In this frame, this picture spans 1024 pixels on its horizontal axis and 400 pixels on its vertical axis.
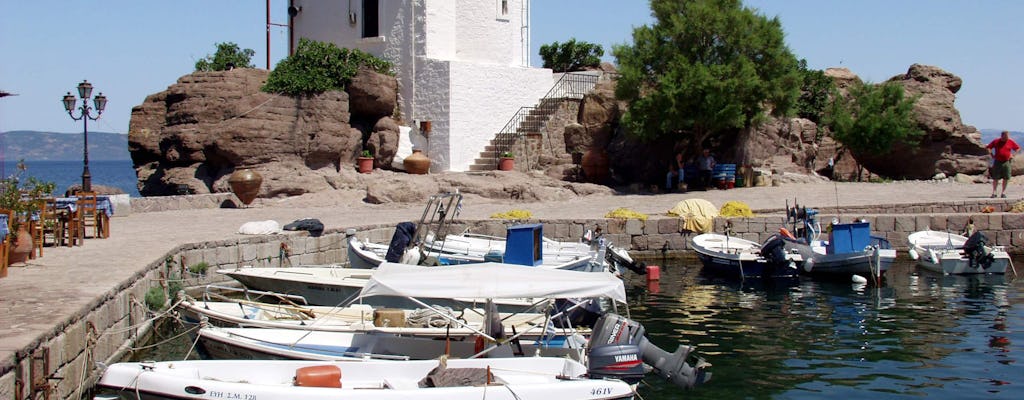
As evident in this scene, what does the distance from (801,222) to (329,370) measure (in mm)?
15487

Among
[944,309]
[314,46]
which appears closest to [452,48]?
[314,46]

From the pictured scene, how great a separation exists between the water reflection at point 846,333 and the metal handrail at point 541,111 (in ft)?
38.5

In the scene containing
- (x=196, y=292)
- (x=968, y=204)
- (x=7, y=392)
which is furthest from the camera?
(x=968, y=204)

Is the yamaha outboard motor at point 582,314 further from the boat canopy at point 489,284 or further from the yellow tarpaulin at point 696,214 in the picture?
the yellow tarpaulin at point 696,214

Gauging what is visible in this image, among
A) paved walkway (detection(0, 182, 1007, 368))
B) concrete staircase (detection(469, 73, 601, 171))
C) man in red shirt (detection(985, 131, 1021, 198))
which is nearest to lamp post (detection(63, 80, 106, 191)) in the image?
paved walkway (detection(0, 182, 1007, 368))

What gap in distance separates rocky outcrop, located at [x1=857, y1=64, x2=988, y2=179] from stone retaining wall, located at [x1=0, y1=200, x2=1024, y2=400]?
10.4 metres

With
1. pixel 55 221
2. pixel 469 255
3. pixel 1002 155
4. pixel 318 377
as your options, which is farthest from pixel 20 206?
pixel 1002 155

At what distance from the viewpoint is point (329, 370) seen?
33.9 feet

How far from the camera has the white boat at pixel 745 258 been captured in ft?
69.2

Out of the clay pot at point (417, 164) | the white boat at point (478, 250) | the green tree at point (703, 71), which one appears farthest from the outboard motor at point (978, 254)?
the clay pot at point (417, 164)

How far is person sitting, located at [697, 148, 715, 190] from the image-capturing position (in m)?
31.0

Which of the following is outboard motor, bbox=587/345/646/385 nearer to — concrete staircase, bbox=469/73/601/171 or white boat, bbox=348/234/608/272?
white boat, bbox=348/234/608/272

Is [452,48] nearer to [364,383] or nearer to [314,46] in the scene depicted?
[314,46]

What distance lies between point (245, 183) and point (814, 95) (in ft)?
69.7
